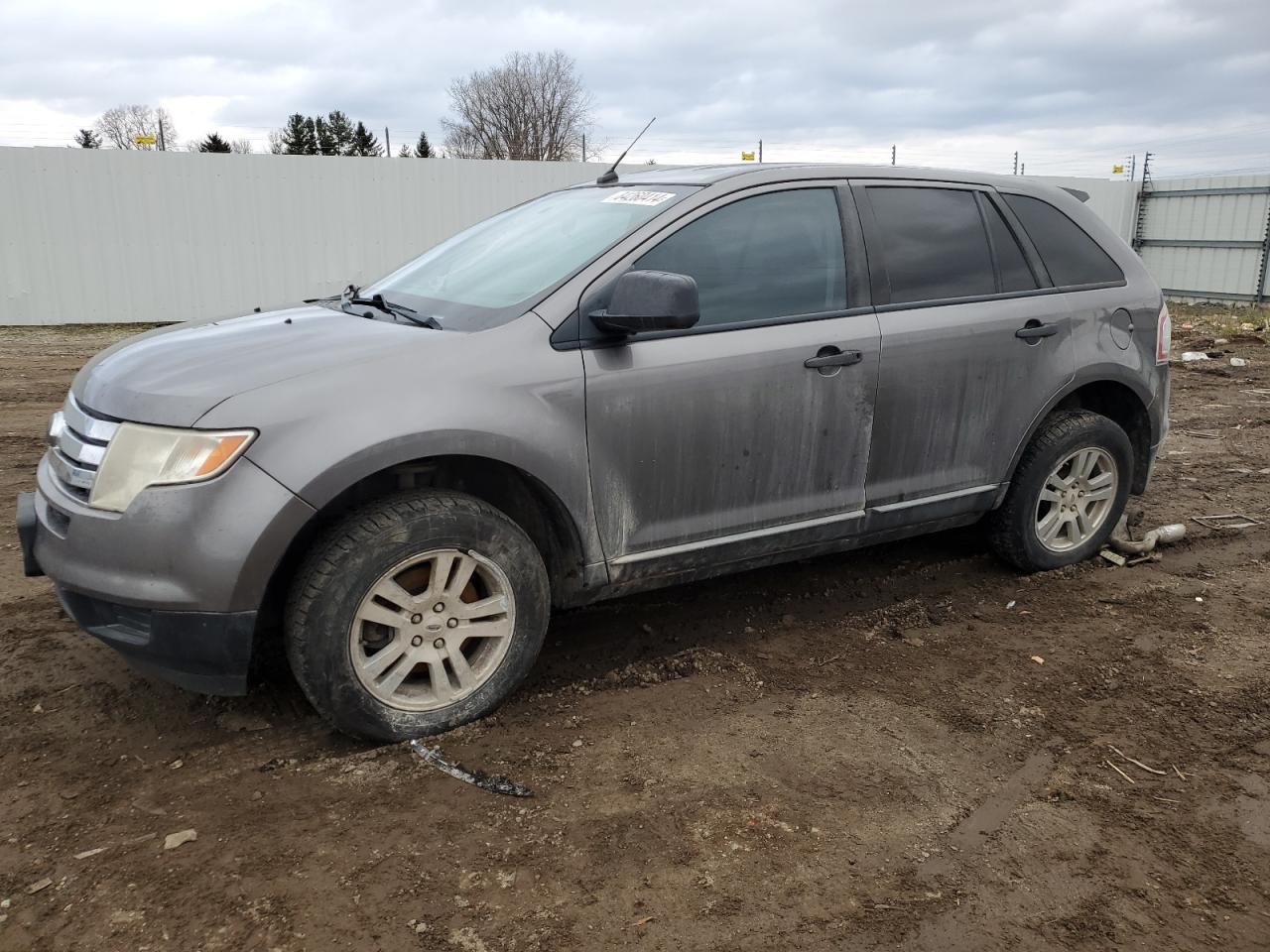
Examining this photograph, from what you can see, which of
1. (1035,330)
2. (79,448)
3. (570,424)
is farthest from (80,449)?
(1035,330)

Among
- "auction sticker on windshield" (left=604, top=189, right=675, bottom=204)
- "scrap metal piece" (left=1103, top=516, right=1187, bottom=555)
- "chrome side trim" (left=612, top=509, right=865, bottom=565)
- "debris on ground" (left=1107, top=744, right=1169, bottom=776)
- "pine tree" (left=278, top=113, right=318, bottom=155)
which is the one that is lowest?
"debris on ground" (left=1107, top=744, right=1169, bottom=776)

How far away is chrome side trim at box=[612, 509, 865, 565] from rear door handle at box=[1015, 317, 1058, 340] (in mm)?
1068

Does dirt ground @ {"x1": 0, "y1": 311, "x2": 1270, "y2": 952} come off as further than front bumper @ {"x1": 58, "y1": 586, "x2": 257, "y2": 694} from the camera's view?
No

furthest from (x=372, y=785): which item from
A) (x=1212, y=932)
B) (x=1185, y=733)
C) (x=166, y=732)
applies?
(x=1185, y=733)

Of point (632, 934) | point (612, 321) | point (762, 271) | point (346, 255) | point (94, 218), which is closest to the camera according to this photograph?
point (632, 934)

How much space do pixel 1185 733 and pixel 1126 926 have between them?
1122 mm

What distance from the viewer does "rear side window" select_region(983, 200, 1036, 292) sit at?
13.8 feet

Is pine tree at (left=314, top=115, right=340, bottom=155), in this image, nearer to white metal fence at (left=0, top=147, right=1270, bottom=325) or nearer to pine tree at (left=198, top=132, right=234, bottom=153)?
pine tree at (left=198, top=132, right=234, bottom=153)

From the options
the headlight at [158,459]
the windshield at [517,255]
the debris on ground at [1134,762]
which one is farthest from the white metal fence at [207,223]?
the debris on ground at [1134,762]

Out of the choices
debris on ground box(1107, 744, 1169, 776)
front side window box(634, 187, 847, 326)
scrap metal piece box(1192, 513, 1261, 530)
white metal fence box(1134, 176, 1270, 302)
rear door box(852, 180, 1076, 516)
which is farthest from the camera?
white metal fence box(1134, 176, 1270, 302)

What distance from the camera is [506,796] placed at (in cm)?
281

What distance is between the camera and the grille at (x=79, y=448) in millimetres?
2818

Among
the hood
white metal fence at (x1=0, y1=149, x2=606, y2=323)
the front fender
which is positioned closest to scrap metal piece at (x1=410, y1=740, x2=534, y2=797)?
the front fender

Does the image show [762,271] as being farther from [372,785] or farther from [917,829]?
[372,785]
